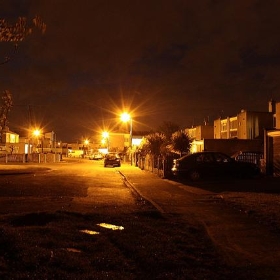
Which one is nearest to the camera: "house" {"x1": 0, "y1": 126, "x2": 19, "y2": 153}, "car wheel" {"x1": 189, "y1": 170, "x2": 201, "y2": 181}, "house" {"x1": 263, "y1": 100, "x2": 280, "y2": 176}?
"car wheel" {"x1": 189, "y1": 170, "x2": 201, "y2": 181}

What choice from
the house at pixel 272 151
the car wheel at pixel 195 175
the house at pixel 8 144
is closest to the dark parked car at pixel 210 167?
the car wheel at pixel 195 175

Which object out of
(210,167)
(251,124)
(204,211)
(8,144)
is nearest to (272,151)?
(210,167)

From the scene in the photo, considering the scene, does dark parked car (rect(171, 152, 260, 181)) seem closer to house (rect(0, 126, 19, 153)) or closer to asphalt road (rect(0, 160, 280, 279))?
asphalt road (rect(0, 160, 280, 279))

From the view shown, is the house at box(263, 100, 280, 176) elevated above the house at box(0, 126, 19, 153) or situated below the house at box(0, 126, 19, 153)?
below

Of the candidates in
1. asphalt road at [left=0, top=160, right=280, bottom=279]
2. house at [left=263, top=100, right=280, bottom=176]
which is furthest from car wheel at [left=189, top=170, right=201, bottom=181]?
house at [left=263, top=100, right=280, bottom=176]

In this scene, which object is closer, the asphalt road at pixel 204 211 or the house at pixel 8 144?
the asphalt road at pixel 204 211

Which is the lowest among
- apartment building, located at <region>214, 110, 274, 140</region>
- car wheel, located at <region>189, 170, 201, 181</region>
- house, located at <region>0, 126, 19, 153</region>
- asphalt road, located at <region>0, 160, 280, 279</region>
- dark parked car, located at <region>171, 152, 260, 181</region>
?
asphalt road, located at <region>0, 160, 280, 279</region>

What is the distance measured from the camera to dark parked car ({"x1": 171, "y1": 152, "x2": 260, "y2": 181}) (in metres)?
23.7

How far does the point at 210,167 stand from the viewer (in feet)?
78.0

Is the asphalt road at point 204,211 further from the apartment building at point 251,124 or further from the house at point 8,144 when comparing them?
the house at point 8,144

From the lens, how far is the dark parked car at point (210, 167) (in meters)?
23.7

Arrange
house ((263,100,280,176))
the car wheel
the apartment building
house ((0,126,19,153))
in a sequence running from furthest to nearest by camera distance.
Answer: house ((0,126,19,153)) < the apartment building < house ((263,100,280,176)) < the car wheel

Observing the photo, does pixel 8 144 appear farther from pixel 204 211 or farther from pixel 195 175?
pixel 204 211

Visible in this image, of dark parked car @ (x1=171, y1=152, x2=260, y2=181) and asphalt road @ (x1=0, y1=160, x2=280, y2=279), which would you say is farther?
dark parked car @ (x1=171, y1=152, x2=260, y2=181)
